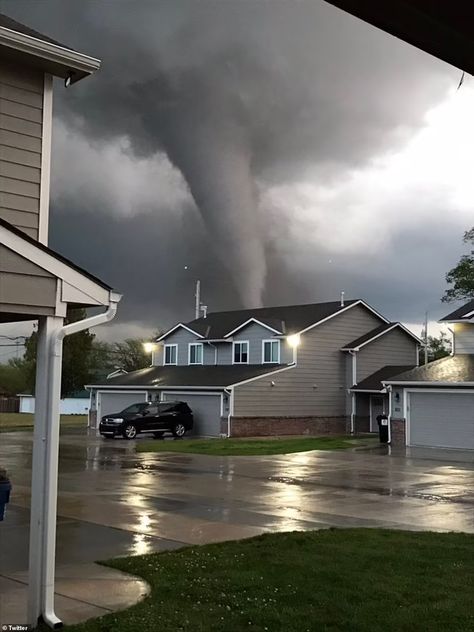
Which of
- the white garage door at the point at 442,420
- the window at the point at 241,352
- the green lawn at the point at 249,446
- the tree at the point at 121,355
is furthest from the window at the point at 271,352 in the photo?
the tree at the point at 121,355

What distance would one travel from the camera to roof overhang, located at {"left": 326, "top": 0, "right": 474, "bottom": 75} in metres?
1.68

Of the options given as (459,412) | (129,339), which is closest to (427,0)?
(459,412)

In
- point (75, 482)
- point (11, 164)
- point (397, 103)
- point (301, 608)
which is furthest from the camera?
point (75, 482)

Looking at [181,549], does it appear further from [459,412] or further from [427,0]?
[459,412]

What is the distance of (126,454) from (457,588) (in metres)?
18.0

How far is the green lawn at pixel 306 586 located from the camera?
19.0 ft

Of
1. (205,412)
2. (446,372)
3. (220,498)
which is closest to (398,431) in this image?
(446,372)

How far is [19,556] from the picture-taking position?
8344 millimetres

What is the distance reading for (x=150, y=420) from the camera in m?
32.6

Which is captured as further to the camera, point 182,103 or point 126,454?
point 182,103

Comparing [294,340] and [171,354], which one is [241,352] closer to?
[294,340]

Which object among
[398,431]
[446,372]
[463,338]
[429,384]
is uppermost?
[463,338]

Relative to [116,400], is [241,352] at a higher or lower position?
higher

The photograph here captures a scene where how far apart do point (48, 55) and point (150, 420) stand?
2570 centimetres
